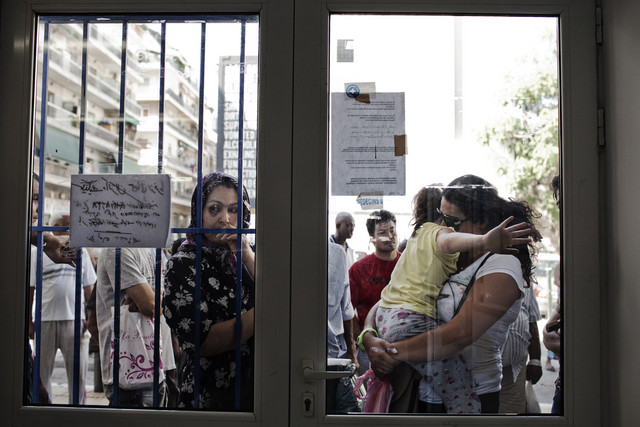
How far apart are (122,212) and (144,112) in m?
0.33

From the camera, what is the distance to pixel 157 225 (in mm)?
1611

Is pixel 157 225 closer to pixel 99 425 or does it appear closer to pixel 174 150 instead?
pixel 174 150

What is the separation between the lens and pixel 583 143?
5.24 ft


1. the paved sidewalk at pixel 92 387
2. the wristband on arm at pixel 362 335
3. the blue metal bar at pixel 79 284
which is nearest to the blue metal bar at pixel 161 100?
the blue metal bar at pixel 79 284

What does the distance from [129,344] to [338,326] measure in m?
0.66

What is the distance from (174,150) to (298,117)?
41 cm

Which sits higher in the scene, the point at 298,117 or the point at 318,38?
the point at 318,38

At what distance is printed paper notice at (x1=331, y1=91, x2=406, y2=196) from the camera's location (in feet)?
5.30

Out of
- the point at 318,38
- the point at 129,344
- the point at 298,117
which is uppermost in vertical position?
the point at 318,38

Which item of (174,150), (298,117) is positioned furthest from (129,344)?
(298,117)

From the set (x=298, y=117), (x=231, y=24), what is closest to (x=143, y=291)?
(x=298, y=117)

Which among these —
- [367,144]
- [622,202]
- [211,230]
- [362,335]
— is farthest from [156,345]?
[622,202]

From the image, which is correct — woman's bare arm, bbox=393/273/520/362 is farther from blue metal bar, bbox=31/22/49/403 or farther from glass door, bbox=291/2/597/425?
blue metal bar, bbox=31/22/49/403

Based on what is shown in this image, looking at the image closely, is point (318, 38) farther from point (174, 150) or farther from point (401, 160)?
point (174, 150)
